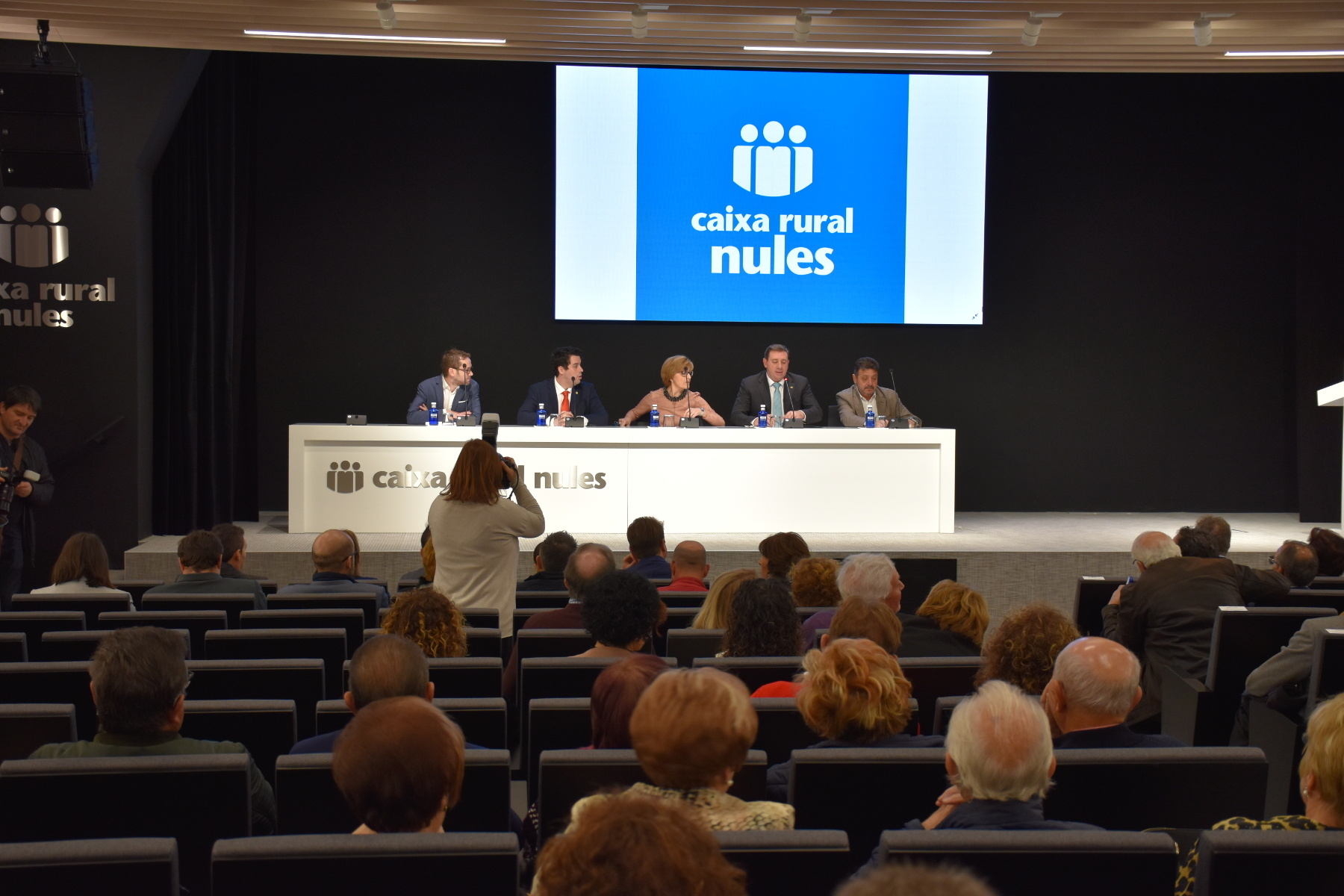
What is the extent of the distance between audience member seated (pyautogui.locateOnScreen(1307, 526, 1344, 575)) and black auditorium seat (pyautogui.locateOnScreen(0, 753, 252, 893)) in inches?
191

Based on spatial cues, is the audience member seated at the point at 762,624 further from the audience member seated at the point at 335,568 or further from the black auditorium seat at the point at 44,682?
the audience member seated at the point at 335,568

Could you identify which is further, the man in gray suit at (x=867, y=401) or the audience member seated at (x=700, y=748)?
the man in gray suit at (x=867, y=401)

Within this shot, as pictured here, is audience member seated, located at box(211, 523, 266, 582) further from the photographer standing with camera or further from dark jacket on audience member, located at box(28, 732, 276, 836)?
dark jacket on audience member, located at box(28, 732, 276, 836)

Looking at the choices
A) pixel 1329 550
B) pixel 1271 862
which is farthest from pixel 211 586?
pixel 1329 550

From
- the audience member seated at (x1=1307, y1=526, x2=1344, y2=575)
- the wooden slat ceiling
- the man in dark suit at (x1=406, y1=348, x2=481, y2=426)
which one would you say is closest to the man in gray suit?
the wooden slat ceiling

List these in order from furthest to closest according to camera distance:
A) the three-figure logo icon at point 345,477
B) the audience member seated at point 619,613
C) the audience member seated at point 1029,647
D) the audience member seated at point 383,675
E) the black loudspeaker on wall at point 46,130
Result: the three-figure logo icon at point 345,477 < the black loudspeaker on wall at point 46,130 < the audience member seated at point 619,613 < the audience member seated at point 1029,647 < the audience member seated at point 383,675

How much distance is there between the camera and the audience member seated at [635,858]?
3.76 ft

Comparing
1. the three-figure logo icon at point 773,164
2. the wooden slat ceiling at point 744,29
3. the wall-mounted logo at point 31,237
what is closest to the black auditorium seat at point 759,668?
the wooden slat ceiling at point 744,29

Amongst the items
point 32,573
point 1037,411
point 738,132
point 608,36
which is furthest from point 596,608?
point 1037,411

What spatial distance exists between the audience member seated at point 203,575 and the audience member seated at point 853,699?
2.59m

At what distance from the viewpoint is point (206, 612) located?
3.77 metres

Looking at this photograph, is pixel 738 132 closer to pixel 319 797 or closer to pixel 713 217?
pixel 713 217

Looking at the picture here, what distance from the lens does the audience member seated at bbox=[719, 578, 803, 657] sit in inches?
129

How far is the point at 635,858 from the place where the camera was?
1.15 m
